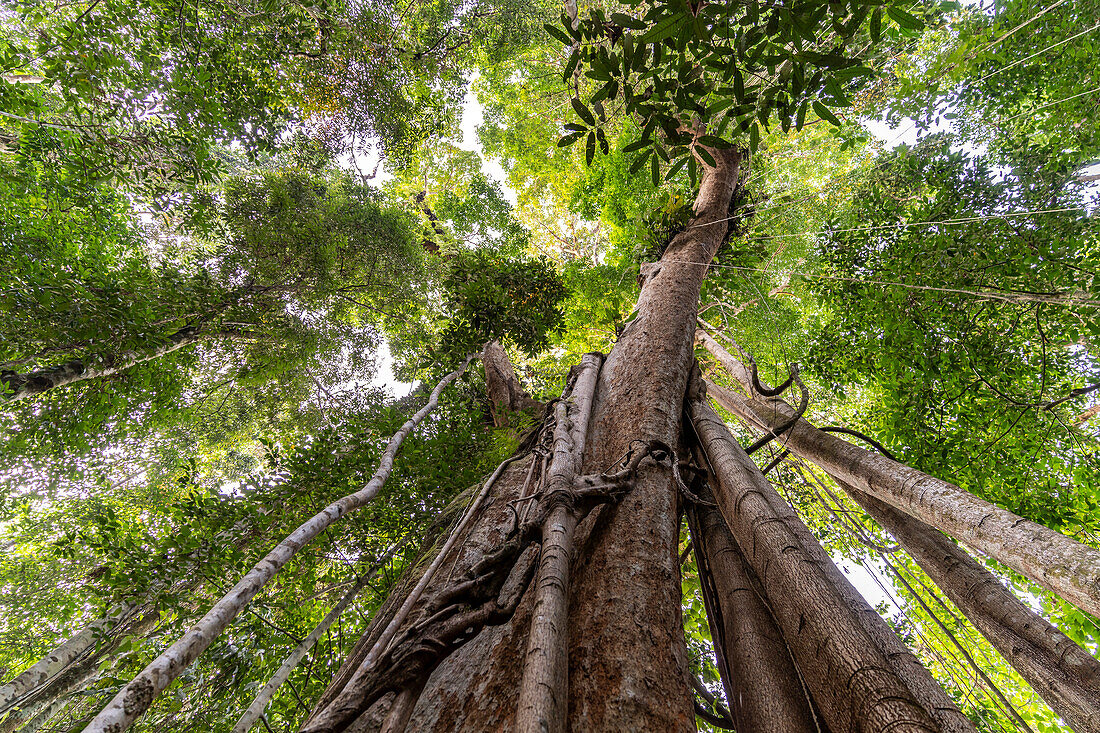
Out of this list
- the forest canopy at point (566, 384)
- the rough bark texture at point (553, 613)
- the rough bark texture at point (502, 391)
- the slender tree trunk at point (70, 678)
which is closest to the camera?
the rough bark texture at point (553, 613)

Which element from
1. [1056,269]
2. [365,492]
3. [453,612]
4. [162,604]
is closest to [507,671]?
[453,612]

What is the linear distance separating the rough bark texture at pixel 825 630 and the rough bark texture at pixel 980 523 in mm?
630

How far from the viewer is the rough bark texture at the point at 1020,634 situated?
1.65 metres

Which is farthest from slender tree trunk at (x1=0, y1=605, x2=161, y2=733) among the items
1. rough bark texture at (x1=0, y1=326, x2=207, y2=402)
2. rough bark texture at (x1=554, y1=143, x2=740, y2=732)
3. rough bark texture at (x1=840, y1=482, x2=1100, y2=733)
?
rough bark texture at (x1=840, y1=482, x2=1100, y2=733)

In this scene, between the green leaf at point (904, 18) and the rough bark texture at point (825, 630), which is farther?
the green leaf at point (904, 18)

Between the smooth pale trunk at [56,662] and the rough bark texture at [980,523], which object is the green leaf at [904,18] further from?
the smooth pale trunk at [56,662]

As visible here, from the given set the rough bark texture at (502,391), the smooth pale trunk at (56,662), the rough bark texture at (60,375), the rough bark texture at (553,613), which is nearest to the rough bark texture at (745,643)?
the rough bark texture at (553,613)

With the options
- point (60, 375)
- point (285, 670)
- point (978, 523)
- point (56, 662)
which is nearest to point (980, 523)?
point (978, 523)

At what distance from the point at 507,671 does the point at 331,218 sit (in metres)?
8.91

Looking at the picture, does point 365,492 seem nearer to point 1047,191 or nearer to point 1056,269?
point 1056,269

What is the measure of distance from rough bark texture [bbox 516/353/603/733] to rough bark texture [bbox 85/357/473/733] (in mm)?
1420

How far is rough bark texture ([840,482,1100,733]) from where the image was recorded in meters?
1.65

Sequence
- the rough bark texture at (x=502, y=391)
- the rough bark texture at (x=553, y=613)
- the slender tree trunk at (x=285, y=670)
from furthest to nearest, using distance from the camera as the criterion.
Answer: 1. the rough bark texture at (x=502, y=391)
2. the slender tree trunk at (x=285, y=670)
3. the rough bark texture at (x=553, y=613)

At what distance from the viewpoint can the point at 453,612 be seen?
156 cm
